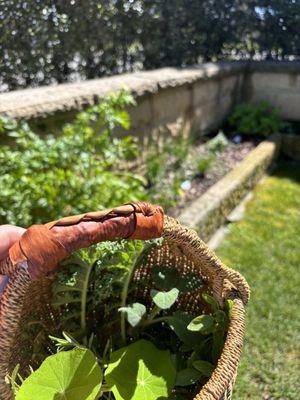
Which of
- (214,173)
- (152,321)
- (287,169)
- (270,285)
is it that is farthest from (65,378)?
(287,169)

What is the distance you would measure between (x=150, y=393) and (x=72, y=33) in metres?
2.83

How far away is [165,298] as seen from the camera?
56.1 inches

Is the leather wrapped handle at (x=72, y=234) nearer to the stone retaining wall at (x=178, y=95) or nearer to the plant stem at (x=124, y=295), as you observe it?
the plant stem at (x=124, y=295)

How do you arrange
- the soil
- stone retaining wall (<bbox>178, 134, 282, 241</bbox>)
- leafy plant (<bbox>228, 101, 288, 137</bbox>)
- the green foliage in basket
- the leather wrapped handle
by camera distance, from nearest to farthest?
the leather wrapped handle < the green foliage in basket < stone retaining wall (<bbox>178, 134, 282, 241</bbox>) < the soil < leafy plant (<bbox>228, 101, 288, 137</bbox>)

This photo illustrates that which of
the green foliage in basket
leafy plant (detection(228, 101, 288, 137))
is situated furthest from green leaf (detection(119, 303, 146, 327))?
leafy plant (detection(228, 101, 288, 137))

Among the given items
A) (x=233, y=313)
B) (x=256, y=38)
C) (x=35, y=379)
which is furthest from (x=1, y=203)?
(x=256, y=38)

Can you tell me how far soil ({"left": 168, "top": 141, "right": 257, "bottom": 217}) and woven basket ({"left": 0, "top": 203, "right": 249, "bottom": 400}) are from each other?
1.57 metres

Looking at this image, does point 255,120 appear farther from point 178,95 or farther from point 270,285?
point 270,285

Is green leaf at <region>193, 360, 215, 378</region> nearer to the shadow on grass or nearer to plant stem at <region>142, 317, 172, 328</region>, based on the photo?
plant stem at <region>142, 317, 172, 328</region>

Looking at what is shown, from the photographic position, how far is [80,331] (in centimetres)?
160

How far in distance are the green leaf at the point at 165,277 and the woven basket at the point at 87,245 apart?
0.37 feet

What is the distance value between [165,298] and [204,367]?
0.77 feet

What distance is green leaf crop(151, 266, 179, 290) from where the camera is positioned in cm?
156

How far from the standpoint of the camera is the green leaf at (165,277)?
1.56 m
